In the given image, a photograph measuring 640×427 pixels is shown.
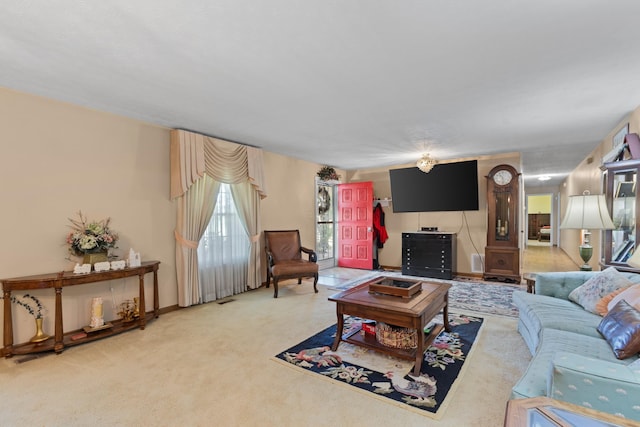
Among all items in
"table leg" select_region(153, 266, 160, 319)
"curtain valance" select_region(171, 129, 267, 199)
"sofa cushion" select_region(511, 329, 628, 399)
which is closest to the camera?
"sofa cushion" select_region(511, 329, 628, 399)

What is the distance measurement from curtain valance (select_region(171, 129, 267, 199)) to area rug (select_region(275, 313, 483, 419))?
2587mm

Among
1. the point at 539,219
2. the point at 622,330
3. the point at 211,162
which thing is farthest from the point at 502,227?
the point at 539,219

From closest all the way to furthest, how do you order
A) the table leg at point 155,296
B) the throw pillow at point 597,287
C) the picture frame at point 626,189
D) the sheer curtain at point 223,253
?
the throw pillow at point 597,287
the picture frame at point 626,189
the table leg at point 155,296
the sheer curtain at point 223,253

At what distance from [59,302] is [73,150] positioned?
60.2 inches

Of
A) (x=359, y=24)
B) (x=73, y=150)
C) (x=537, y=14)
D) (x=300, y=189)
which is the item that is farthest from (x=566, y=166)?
(x=73, y=150)

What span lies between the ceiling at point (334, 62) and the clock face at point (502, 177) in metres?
1.49

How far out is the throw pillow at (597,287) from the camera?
2453 millimetres

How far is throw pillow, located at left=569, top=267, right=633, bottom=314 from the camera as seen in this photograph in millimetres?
2453

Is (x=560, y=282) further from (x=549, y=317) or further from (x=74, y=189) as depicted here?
(x=74, y=189)

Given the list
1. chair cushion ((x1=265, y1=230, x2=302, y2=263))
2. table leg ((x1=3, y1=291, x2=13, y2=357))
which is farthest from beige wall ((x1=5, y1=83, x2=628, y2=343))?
chair cushion ((x1=265, y1=230, x2=302, y2=263))

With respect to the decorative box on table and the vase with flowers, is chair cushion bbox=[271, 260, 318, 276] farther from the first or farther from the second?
the vase with flowers

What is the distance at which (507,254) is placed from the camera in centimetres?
540

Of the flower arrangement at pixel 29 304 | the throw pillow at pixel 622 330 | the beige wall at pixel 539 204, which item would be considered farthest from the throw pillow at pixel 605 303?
the beige wall at pixel 539 204

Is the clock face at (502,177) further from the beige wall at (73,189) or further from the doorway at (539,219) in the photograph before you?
the doorway at (539,219)
